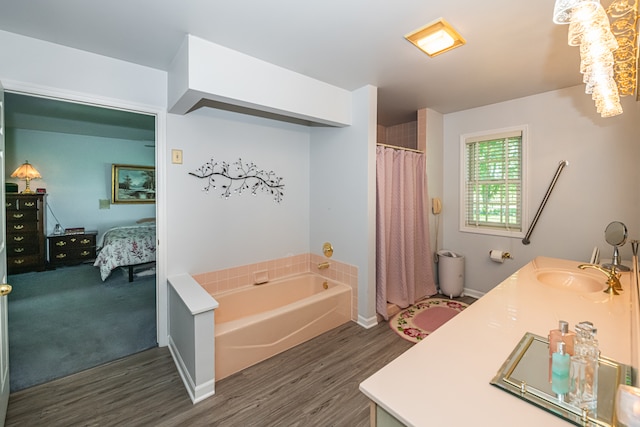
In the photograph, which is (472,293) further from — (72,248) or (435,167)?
(72,248)

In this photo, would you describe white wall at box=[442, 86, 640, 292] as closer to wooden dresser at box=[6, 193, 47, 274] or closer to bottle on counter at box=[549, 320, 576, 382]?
bottle on counter at box=[549, 320, 576, 382]

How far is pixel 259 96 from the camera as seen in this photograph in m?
2.07

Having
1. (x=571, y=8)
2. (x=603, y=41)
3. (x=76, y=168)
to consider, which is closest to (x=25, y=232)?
(x=76, y=168)

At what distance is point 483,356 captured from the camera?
0.97 m

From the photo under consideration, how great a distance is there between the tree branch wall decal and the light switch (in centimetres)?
14

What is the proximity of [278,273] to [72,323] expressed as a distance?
2.15 metres

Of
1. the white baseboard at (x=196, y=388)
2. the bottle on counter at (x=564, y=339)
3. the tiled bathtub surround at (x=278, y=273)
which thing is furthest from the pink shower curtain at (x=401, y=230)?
the bottle on counter at (x=564, y=339)

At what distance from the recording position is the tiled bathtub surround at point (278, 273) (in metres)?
2.61

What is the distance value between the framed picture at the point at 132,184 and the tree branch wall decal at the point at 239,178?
3.56 m

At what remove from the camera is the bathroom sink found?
5.90 ft

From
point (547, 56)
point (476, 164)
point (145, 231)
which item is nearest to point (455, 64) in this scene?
point (547, 56)

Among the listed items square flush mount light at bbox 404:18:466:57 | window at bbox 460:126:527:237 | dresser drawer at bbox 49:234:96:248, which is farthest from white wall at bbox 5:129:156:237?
window at bbox 460:126:527:237

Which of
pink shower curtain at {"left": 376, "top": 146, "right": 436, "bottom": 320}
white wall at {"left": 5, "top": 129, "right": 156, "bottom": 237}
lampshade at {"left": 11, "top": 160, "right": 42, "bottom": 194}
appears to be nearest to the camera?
pink shower curtain at {"left": 376, "top": 146, "right": 436, "bottom": 320}

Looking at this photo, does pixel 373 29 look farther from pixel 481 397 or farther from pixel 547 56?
pixel 481 397
